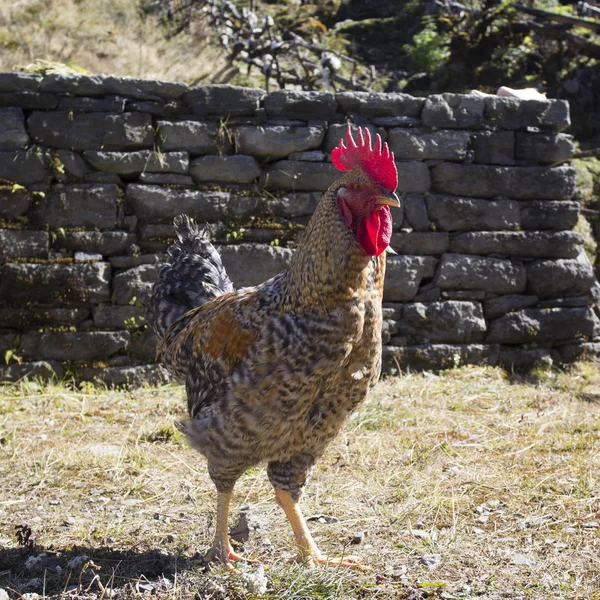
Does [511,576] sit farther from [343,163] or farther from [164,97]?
[164,97]

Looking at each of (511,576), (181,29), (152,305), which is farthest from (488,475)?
(181,29)

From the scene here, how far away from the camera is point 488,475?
4.30 meters

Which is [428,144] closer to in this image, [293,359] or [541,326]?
[541,326]

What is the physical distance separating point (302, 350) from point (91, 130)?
4038mm

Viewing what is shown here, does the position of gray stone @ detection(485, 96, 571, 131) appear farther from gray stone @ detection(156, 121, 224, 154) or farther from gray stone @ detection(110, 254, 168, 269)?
gray stone @ detection(110, 254, 168, 269)

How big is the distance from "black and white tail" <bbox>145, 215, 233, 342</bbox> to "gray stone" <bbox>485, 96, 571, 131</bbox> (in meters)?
3.84

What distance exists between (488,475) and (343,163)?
237 cm

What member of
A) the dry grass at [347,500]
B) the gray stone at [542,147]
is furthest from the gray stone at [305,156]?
the dry grass at [347,500]

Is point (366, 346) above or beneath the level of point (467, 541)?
above

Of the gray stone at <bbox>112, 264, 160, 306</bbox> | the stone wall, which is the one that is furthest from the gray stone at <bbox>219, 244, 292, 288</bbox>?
the gray stone at <bbox>112, 264, 160, 306</bbox>

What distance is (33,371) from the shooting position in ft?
19.6

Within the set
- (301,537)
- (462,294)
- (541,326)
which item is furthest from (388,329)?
(301,537)

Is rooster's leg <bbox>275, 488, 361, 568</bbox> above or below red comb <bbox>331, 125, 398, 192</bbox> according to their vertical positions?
below

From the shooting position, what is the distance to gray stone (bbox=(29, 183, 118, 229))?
5.98 meters
